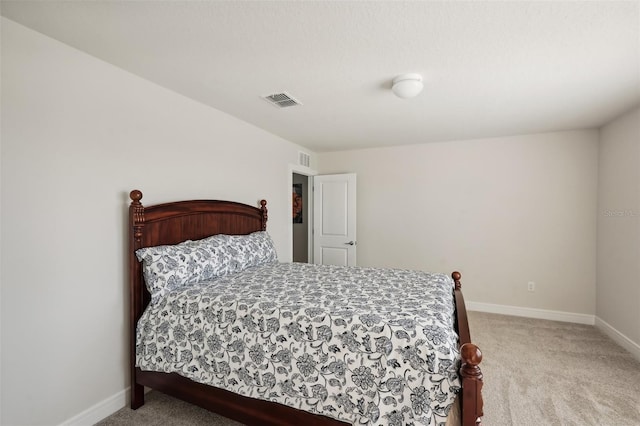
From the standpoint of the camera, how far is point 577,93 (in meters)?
2.53

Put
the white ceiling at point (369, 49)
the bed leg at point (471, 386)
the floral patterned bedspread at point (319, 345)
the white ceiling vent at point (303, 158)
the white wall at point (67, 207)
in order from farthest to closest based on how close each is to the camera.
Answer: the white ceiling vent at point (303, 158)
the white wall at point (67, 207)
the white ceiling at point (369, 49)
the floral patterned bedspread at point (319, 345)
the bed leg at point (471, 386)

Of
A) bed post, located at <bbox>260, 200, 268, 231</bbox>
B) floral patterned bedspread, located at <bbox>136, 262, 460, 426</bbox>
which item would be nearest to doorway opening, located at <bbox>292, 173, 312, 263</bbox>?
bed post, located at <bbox>260, 200, 268, 231</bbox>

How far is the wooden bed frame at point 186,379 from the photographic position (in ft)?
4.15

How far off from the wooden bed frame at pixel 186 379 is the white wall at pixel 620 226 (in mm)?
1906

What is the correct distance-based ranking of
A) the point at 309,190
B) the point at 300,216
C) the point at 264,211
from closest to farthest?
the point at 264,211 → the point at 309,190 → the point at 300,216

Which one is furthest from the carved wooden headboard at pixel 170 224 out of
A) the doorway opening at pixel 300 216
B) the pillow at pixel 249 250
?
the doorway opening at pixel 300 216

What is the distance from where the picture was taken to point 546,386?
2.35m

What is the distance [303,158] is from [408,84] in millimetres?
2632

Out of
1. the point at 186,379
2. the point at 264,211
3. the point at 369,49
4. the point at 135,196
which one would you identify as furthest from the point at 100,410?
the point at 369,49

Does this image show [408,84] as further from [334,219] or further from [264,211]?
[334,219]

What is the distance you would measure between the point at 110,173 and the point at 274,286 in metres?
1.39

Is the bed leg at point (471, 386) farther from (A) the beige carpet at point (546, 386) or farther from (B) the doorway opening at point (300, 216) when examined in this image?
(B) the doorway opening at point (300, 216)

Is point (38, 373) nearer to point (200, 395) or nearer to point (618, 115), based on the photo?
point (200, 395)

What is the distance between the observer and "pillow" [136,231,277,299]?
6.74ft
